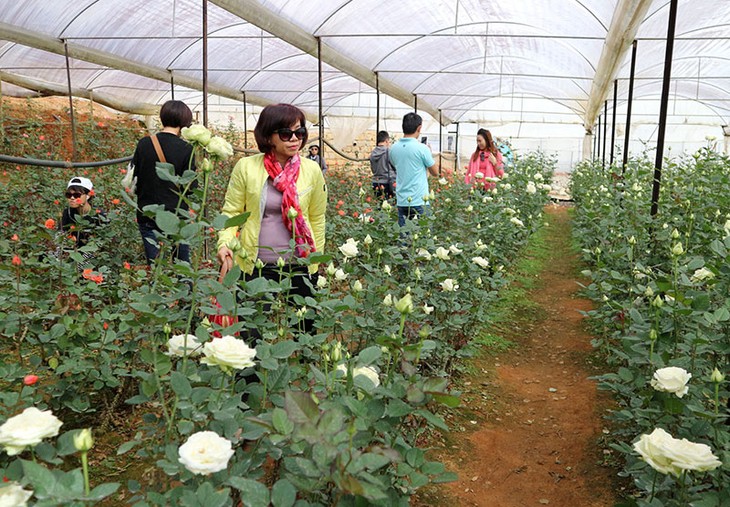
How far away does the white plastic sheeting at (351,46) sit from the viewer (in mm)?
6910

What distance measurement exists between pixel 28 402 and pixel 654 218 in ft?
11.3

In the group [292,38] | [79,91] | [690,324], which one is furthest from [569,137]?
[690,324]

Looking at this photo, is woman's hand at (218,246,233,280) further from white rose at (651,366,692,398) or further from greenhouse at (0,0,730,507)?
white rose at (651,366,692,398)

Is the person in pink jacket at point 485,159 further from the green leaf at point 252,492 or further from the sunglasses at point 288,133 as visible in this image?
the green leaf at point 252,492

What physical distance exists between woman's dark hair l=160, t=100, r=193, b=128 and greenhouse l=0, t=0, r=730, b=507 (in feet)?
0.09

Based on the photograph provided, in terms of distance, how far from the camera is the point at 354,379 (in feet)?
4.34

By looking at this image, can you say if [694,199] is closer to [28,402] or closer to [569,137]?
[28,402]

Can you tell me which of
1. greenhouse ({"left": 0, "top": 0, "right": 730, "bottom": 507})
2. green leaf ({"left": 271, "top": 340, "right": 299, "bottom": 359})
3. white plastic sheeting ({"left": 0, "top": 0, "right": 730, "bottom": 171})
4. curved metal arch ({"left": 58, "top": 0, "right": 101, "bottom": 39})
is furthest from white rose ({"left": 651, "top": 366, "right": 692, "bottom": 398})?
curved metal arch ({"left": 58, "top": 0, "right": 101, "bottom": 39})

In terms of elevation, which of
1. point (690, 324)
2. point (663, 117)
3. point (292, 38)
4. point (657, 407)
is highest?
point (292, 38)

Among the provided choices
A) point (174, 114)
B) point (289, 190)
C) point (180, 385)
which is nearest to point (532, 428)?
point (289, 190)

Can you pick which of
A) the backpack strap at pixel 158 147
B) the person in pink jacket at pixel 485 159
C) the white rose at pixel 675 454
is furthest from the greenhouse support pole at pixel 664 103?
the white rose at pixel 675 454

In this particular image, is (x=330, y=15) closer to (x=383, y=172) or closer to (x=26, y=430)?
(x=383, y=172)

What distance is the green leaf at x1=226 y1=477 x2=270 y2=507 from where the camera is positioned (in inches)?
42.5

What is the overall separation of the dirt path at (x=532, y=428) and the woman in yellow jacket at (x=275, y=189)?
100cm
